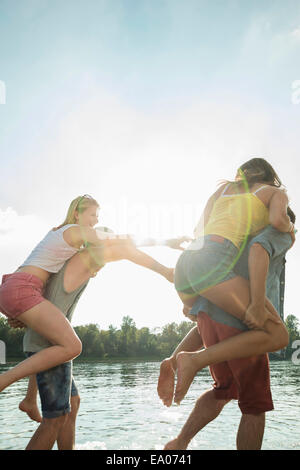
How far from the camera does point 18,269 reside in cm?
281

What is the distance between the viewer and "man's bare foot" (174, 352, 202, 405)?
224 centimetres

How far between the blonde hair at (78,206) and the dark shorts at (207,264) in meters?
1.14

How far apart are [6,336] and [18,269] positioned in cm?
7359

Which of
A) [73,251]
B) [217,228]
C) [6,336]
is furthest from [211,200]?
[6,336]

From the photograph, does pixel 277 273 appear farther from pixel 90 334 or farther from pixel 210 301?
pixel 90 334

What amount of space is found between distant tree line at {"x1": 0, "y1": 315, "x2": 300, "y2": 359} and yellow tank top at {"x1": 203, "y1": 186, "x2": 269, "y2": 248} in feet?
245

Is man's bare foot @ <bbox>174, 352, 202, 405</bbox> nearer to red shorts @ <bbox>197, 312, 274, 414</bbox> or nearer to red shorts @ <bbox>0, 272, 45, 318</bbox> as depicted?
red shorts @ <bbox>197, 312, 274, 414</bbox>

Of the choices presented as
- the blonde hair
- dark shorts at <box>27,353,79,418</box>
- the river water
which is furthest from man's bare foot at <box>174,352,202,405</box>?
the river water

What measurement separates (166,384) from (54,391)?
0.83 metres

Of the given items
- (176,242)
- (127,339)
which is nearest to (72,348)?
(176,242)

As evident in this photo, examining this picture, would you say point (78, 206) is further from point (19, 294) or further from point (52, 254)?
point (19, 294)

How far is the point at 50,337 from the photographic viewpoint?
2.53m

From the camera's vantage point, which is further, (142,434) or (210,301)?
(142,434)
